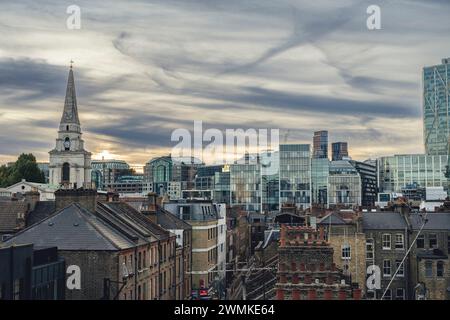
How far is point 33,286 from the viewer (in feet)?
61.3

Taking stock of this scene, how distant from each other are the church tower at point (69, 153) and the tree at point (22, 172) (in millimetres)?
5592

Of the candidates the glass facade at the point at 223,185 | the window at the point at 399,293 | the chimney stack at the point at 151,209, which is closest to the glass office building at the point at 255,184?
the glass facade at the point at 223,185

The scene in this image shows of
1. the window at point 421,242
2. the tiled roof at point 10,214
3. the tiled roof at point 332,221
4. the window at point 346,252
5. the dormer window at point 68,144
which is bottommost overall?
the window at point 346,252

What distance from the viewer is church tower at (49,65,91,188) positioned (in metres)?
104

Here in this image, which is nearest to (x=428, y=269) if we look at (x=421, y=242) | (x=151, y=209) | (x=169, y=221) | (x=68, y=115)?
(x=421, y=242)

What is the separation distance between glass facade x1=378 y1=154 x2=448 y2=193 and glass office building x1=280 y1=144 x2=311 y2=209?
48.5 metres

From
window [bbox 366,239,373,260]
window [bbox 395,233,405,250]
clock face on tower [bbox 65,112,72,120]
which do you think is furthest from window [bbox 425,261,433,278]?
clock face on tower [bbox 65,112,72,120]

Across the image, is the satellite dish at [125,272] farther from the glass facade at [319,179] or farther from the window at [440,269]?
the glass facade at [319,179]

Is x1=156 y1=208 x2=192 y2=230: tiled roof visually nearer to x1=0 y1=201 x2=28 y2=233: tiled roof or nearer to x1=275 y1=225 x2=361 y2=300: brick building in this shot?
x1=0 y1=201 x2=28 y2=233: tiled roof

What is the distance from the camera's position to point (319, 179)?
154750 millimetres

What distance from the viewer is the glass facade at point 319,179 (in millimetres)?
152600

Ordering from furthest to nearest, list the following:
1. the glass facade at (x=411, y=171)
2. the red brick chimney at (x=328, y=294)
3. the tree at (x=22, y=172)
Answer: the glass facade at (x=411, y=171) → the tree at (x=22, y=172) → the red brick chimney at (x=328, y=294)
